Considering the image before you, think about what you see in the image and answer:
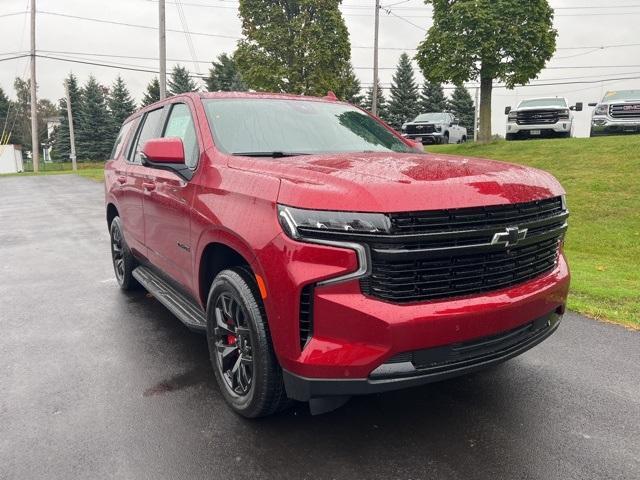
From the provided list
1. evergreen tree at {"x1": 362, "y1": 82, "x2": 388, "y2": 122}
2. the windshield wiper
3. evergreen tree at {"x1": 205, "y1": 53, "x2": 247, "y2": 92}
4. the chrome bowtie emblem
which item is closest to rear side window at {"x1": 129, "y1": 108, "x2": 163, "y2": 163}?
the windshield wiper

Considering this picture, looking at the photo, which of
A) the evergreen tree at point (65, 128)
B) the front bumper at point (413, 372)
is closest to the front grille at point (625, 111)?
the front bumper at point (413, 372)

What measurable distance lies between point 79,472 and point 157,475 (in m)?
0.40

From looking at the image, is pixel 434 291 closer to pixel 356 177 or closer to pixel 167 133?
pixel 356 177

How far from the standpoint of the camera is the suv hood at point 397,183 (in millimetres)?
2426

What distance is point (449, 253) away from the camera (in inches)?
97.4

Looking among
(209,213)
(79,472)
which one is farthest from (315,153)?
(79,472)

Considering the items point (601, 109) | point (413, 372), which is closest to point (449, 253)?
point (413, 372)

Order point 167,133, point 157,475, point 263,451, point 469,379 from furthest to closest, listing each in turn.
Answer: point 167,133, point 469,379, point 263,451, point 157,475

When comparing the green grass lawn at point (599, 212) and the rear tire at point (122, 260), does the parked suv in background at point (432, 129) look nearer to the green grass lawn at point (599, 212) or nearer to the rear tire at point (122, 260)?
the green grass lawn at point (599, 212)

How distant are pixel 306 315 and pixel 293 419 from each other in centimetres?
91

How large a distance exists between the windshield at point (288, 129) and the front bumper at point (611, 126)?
1544cm

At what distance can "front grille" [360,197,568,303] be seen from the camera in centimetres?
240

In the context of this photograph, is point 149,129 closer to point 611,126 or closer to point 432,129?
point 611,126

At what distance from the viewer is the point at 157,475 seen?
2576mm
